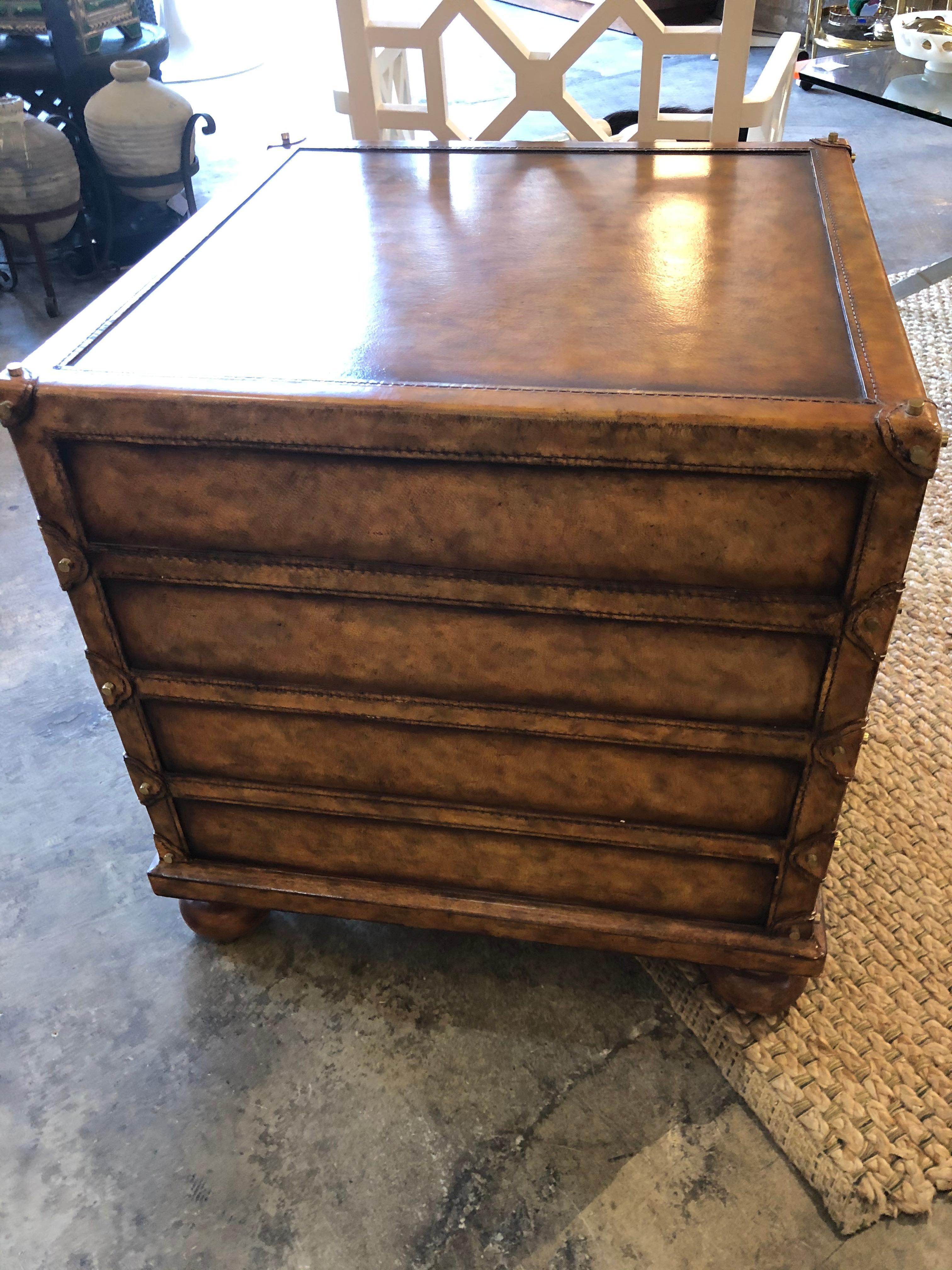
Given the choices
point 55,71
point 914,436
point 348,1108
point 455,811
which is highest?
point 914,436

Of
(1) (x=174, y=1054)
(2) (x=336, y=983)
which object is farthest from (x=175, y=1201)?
(2) (x=336, y=983)

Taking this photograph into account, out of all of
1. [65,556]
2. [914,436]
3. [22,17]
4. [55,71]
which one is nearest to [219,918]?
[65,556]

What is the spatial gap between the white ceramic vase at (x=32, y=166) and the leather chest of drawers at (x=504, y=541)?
1819mm

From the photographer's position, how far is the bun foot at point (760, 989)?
109cm

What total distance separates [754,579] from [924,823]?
0.70m

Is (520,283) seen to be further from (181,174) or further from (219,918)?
(181,174)

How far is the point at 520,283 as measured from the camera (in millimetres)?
990

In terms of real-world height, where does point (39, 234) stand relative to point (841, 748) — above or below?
below

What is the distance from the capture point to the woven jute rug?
1.01 meters

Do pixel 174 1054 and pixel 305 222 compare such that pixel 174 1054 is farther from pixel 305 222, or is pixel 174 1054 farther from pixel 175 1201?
pixel 305 222

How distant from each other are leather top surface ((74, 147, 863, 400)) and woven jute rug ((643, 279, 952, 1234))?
705 millimetres

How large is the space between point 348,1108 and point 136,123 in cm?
265

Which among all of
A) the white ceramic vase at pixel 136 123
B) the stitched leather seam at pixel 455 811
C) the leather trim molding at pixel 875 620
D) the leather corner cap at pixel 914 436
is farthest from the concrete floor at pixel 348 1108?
the white ceramic vase at pixel 136 123

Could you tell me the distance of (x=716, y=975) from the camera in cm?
112
